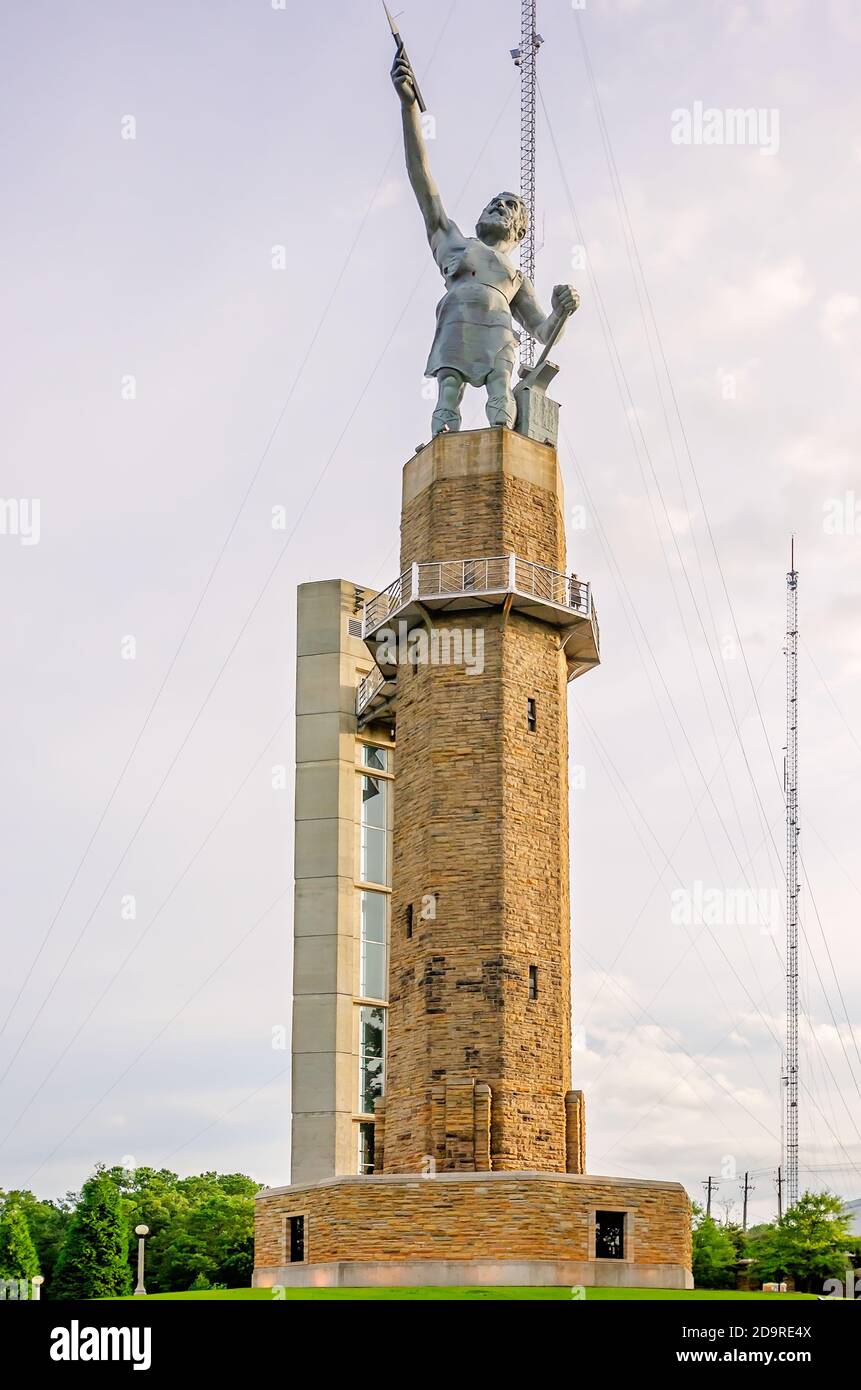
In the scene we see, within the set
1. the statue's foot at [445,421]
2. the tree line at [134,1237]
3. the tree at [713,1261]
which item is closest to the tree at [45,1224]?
the tree line at [134,1237]

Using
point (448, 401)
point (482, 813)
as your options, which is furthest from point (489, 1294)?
point (448, 401)

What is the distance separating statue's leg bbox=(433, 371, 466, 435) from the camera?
51562mm

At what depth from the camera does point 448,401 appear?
2039 inches

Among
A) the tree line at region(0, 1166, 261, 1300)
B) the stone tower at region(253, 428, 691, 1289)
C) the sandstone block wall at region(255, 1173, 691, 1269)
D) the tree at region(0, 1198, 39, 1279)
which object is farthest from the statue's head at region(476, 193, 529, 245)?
the tree at region(0, 1198, 39, 1279)

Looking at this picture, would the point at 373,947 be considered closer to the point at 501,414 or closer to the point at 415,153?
the point at 501,414

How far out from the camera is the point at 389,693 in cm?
5700

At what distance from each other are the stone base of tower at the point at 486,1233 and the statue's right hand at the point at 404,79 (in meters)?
30.4

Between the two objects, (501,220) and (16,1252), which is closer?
(501,220)

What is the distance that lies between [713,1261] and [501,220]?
4168 centimetres

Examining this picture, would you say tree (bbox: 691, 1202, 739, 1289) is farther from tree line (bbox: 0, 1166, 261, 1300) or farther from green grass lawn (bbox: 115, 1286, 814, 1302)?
green grass lawn (bbox: 115, 1286, 814, 1302)

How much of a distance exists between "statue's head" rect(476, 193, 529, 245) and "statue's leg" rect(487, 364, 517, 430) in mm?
4330

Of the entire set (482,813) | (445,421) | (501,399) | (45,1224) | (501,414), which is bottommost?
(45,1224)
